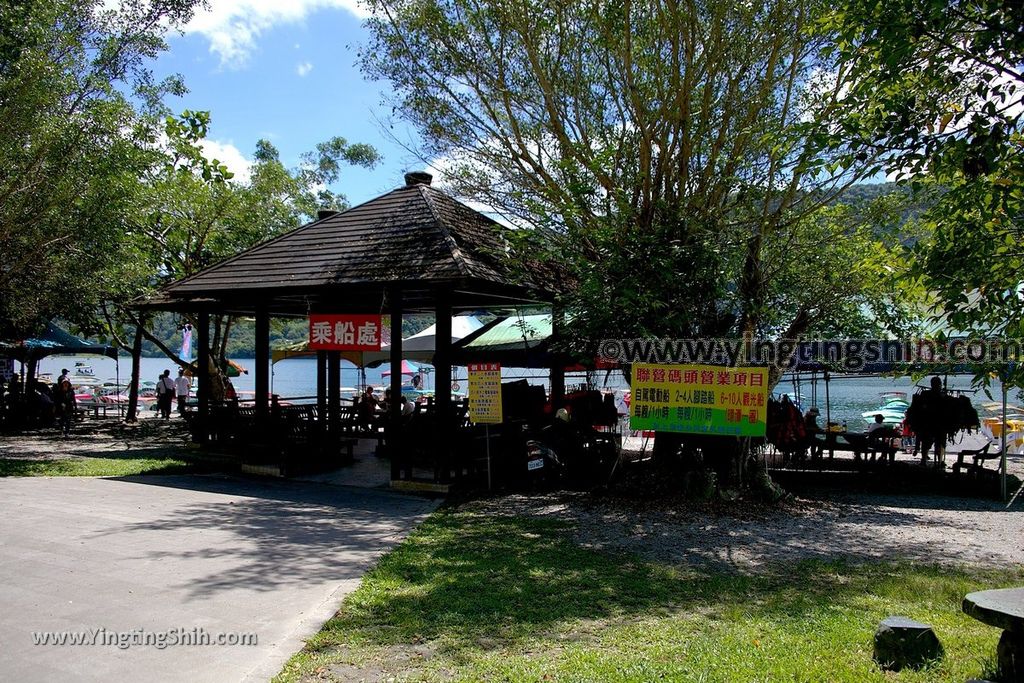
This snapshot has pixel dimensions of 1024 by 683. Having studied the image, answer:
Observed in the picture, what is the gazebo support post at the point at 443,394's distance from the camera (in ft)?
39.8

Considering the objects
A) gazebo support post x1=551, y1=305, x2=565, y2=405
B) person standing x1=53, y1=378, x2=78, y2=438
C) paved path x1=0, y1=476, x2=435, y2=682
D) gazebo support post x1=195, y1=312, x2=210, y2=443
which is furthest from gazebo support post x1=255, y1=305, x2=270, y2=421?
person standing x1=53, y1=378, x2=78, y2=438

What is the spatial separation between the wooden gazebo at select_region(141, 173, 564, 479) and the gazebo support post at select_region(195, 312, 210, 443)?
3 cm

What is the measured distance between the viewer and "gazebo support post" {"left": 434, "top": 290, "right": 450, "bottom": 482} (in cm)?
1213

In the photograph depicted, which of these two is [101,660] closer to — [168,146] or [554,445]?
[554,445]

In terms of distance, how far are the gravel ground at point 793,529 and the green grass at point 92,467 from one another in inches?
267

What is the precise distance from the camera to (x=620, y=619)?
6.11m

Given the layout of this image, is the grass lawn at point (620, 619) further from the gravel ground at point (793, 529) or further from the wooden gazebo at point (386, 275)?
the wooden gazebo at point (386, 275)

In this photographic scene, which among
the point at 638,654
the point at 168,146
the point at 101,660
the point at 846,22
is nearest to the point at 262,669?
the point at 101,660

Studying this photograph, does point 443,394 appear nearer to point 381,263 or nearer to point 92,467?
point 381,263

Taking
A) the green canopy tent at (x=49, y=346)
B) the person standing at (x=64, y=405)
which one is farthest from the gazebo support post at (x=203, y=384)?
the green canopy tent at (x=49, y=346)

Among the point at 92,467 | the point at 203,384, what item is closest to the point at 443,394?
the point at 92,467

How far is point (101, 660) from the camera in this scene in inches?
203

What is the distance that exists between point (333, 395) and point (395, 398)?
6601mm

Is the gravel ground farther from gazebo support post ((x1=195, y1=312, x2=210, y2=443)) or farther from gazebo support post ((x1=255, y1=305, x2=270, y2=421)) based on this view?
gazebo support post ((x1=195, y1=312, x2=210, y2=443))
